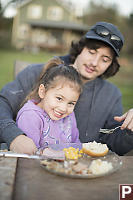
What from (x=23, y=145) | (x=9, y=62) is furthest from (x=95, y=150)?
(x=9, y=62)

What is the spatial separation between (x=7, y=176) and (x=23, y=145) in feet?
1.36

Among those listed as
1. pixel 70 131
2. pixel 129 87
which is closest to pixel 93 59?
pixel 70 131

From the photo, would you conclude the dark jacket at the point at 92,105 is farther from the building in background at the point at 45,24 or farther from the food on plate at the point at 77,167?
the building in background at the point at 45,24

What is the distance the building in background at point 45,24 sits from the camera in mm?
25102

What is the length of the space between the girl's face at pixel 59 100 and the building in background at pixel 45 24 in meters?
22.5

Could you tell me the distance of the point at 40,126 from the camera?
1939 mm

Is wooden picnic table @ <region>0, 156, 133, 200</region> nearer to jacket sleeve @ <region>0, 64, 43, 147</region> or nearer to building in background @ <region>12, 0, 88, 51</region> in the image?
jacket sleeve @ <region>0, 64, 43, 147</region>

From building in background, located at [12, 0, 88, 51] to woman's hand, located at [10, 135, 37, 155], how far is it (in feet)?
75.1

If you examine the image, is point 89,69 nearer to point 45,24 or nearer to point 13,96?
point 13,96

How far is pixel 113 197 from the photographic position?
112 cm

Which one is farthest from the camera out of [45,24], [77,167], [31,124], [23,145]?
[45,24]

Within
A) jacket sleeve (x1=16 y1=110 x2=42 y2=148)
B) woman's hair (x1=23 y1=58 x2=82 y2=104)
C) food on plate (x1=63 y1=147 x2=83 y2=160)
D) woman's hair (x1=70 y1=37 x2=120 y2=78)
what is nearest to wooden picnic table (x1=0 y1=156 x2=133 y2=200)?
food on plate (x1=63 y1=147 x2=83 y2=160)

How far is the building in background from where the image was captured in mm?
25102

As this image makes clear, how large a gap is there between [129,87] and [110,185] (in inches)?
322
